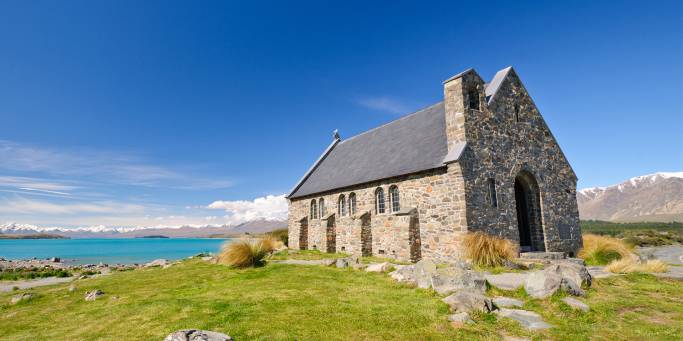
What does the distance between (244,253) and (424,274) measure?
9139 millimetres

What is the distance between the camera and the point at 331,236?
23.3 meters

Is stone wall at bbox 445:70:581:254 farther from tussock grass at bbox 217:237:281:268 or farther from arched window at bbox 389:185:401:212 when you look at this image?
tussock grass at bbox 217:237:281:268

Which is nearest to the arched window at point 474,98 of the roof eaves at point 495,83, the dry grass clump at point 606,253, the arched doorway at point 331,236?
the roof eaves at point 495,83

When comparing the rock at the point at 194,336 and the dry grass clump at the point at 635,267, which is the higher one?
the rock at the point at 194,336

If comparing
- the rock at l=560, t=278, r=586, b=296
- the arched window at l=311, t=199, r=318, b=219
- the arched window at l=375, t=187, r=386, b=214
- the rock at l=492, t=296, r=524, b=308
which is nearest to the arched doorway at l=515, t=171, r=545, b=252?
the arched window at l=375, t=187, r=386, b=214

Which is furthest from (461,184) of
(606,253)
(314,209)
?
(314,209)

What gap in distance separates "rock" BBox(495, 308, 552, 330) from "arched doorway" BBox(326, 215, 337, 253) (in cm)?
1659

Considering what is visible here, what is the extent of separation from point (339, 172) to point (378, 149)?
3.82m

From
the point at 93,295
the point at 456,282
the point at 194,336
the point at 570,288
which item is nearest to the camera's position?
the point at 194,336

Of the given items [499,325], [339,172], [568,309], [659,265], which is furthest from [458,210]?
[339,172]

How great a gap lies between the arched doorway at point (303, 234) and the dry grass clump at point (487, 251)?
1524 cm

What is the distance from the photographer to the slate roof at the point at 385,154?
18203 millimetres

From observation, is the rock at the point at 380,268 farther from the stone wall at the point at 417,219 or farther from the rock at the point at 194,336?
the rock at the point at 194,336

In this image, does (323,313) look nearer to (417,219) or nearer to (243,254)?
(243,254)
